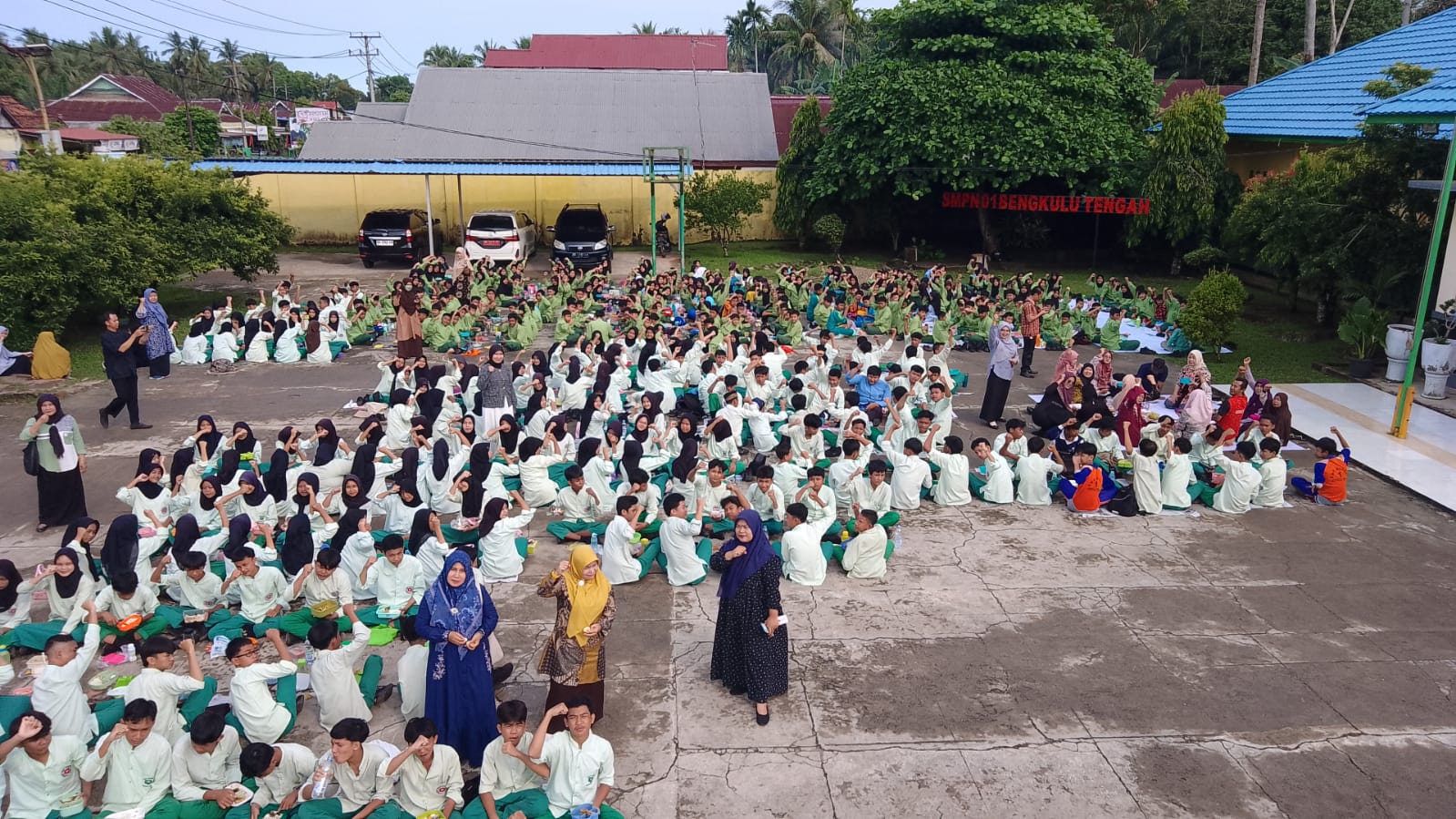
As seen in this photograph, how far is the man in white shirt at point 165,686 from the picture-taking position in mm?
5379

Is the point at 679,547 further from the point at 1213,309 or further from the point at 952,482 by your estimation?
the point at 1213,309

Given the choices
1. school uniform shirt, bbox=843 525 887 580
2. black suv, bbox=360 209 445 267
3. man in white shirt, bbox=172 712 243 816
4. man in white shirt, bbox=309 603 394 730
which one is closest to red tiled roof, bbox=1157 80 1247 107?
black suv, bbox=360 209 445 267

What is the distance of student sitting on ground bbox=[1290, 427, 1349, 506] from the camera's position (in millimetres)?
9688

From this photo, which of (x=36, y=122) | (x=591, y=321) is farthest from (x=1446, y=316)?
(x=36, y=122)

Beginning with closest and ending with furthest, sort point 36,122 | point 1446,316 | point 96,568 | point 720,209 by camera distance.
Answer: point 96,568 → point 1446,316 → point 720,209 → point 36,122

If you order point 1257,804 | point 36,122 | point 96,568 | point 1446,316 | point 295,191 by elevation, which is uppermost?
point 36,122

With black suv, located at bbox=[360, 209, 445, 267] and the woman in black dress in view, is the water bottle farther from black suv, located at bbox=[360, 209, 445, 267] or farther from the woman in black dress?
black suv, located at bbox=[360, 209, 445, 267]

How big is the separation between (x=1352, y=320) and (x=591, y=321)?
36.5 ft

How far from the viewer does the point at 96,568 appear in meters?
7.53

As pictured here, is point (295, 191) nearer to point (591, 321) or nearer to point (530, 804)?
point (591, 321)

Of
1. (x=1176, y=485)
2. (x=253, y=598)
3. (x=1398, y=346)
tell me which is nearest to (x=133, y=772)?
(x=253, y=598)

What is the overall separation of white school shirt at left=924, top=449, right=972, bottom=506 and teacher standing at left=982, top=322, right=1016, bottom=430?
7.94 ft

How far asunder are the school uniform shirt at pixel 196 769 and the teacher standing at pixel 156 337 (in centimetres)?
970

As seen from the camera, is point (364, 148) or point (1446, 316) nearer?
point (1446, 316)
